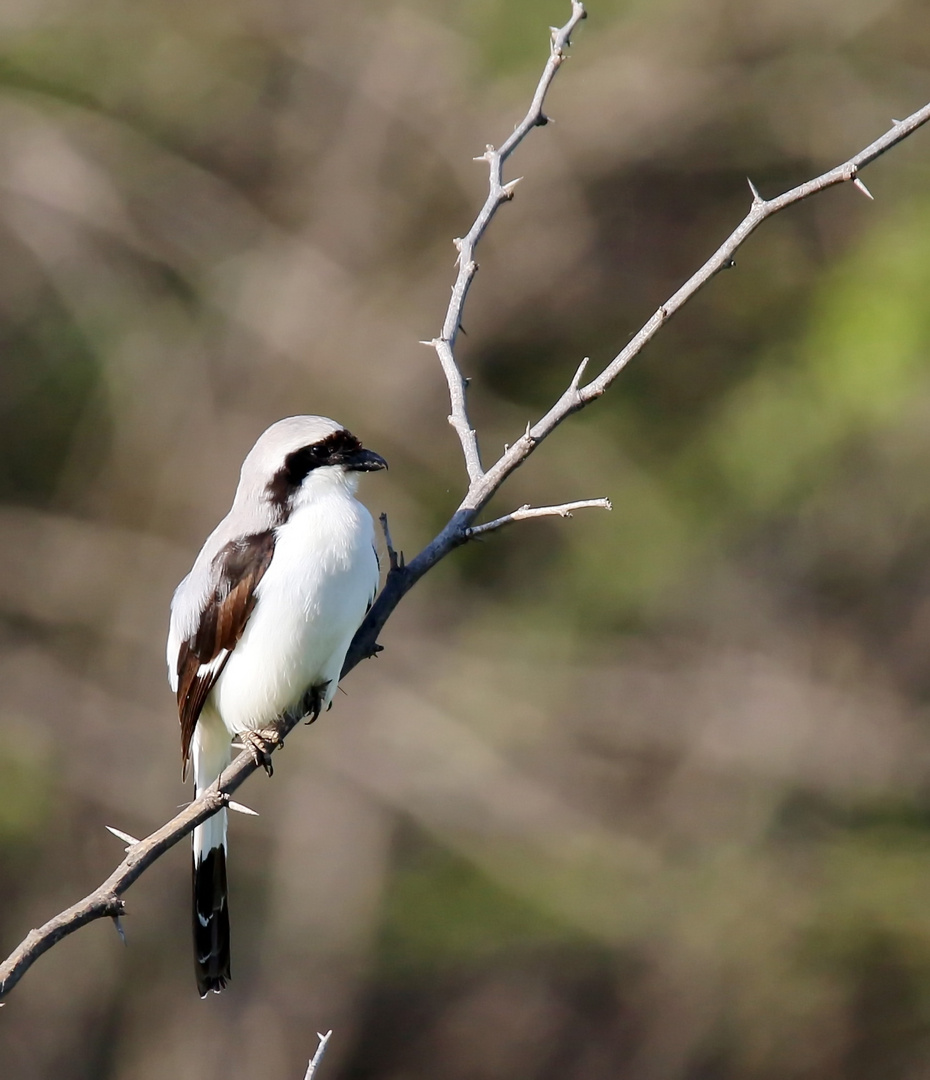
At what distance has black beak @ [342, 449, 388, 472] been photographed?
14.0 feet

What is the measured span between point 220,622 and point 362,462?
0.60 metres

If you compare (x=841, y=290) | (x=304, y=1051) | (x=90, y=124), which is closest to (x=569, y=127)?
(x=841, y=290)

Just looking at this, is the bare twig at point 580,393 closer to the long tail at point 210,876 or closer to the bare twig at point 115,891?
the bare twig at point 115,891

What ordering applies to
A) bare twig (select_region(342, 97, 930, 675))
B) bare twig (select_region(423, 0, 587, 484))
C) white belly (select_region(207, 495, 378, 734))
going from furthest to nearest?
white belly (select_region(207, 495, 378, 734))
bare twig (select_region(423, 0, 587, 484))
bare twig (select_region(342, 97, 930, 675))

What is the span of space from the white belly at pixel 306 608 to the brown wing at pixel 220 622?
37 millimetres

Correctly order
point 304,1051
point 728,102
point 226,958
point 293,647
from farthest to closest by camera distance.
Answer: point 728,102 < point 304,1051 < point 226,958 < point 293,647

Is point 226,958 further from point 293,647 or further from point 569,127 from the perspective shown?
point 569,127

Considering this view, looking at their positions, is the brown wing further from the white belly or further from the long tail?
the long tail

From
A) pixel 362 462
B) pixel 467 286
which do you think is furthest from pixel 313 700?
pixel 467 286

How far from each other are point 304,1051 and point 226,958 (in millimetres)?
5782

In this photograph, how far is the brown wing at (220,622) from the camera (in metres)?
4.21

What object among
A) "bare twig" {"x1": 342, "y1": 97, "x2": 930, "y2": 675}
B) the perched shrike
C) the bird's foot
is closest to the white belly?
the perched shrike

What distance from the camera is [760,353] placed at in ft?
37.0

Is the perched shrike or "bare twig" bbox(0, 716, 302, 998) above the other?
the perched shrike
